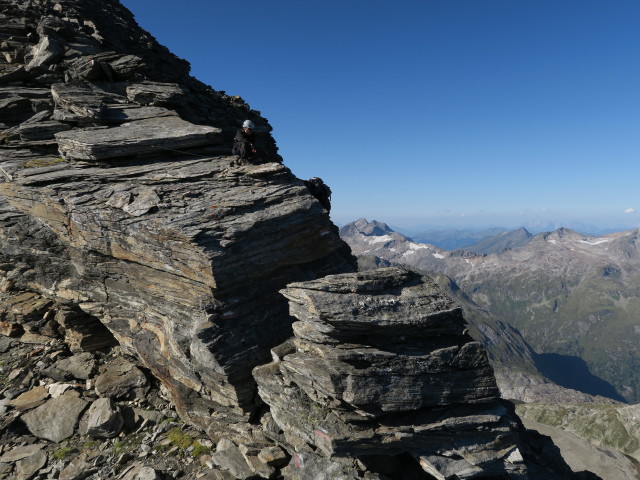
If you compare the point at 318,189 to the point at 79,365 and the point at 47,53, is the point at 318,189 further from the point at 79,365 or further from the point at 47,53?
the point at 47,53

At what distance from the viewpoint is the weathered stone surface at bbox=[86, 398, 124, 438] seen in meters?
19.9

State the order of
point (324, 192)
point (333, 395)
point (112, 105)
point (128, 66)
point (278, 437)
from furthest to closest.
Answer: point (128, 66) < point (324, 192) < point (112, 105) < point (278, 437) < point (333, 395)

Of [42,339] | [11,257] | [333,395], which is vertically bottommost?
[42,339]

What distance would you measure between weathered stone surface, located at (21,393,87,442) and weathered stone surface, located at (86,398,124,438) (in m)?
0.91

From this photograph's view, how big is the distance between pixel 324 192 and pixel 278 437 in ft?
63.6

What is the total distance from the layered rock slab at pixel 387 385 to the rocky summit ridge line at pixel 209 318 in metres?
0.09

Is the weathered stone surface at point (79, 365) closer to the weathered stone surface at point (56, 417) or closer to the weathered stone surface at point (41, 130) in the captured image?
the weathered stone surface at point (56, 417)

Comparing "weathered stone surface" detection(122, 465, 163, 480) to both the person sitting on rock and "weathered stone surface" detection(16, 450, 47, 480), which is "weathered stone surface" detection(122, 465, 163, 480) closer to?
"weathered stone surface" detection(16, 450, 47, 480)

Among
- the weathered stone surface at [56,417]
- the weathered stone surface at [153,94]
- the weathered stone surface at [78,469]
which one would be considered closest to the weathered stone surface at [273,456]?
the weathered stone surface at [78,469]

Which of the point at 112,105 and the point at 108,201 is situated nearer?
the point at 108,201

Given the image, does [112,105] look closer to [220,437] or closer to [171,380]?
[171,380]

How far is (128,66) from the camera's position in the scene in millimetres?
32625

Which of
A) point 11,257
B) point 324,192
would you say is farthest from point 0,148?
point 324,192

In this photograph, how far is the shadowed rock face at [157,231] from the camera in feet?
65.4
